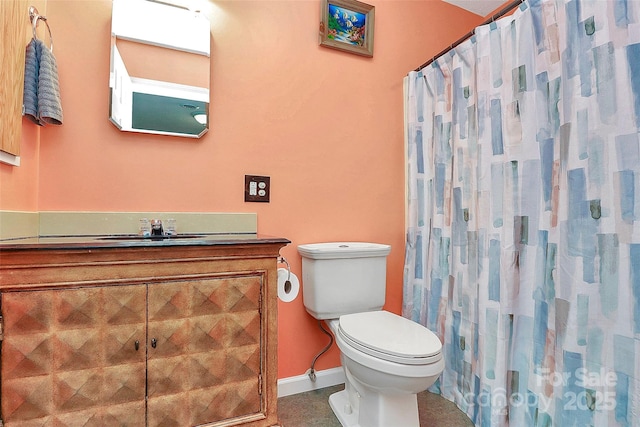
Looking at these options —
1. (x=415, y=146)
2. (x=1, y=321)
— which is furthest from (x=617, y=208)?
(x=1, y=321)

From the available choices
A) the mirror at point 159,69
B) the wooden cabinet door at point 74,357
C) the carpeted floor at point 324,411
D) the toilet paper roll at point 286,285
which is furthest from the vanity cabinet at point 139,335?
the mirror at point 159,69

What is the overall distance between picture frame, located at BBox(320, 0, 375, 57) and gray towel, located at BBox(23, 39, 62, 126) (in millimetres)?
1329

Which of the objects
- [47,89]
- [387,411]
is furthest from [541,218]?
[47,89]

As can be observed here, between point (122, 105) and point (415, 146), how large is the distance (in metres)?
1.62

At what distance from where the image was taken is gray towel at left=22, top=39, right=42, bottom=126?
50.9 inches

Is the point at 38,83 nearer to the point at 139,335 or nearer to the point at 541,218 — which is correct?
the point at 139,335

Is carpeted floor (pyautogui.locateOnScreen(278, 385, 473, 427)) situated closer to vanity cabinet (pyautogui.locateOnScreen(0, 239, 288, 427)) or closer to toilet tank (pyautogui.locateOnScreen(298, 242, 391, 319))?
vanity cabinet (pyautogui.locateOnScreen(0, 239, 288, 427))

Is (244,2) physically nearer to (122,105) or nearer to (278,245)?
(122,105)

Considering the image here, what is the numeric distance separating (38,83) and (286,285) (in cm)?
130

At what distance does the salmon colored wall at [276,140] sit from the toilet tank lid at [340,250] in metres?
0.11

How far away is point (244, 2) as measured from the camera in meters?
1.77

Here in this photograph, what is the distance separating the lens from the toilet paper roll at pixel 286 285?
1.47 metres

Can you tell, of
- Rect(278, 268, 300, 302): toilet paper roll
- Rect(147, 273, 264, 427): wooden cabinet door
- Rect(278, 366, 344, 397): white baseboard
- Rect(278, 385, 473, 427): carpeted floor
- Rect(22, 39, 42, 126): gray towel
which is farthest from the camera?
Rect(278, 366, 344, 397): white baseboard

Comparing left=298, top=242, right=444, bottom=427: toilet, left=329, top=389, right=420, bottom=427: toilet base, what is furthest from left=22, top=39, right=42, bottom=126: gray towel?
left=329, top=389, right=420, bottom=427: toilet base
